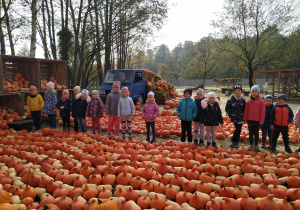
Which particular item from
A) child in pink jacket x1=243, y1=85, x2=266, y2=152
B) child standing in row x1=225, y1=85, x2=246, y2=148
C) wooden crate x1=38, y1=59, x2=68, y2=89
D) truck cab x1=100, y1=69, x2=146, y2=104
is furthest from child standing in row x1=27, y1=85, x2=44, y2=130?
child in pink jacket x1=243, y1=85, x2=266, y2=152

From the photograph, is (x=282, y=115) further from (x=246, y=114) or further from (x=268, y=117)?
(x=246, y=114)

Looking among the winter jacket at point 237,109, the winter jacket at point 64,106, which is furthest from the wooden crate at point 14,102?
the winter jacket at point 237,109

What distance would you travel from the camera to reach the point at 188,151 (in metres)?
4.52

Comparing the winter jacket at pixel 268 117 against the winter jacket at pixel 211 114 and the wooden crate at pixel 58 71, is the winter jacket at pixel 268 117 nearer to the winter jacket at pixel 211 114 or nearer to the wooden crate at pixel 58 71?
the winter jacket at pixel 211 114

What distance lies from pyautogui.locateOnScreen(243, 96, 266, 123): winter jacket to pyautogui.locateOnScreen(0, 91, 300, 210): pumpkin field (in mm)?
1295

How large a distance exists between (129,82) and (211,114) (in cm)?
761

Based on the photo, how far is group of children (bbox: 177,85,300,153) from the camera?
5.41 metres

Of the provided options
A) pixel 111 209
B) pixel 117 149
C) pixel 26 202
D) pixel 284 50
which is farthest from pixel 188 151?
pixel 284 50

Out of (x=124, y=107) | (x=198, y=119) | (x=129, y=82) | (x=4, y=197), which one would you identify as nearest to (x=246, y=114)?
(x=198, y=119)

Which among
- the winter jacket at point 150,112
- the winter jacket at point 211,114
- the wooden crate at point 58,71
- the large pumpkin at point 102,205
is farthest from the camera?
the wooden crate at point 58,71

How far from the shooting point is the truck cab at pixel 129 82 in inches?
491

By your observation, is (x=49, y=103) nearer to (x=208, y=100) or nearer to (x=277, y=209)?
(x=208, y=100)

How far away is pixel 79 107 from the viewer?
688cm

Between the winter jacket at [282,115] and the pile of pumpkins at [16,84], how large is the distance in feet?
29.1
